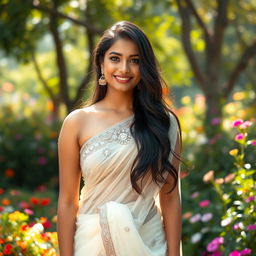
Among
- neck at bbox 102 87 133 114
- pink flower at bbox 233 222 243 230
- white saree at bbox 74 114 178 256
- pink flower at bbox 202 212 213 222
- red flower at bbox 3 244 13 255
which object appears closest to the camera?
white saree at bbox 74 114 178 256

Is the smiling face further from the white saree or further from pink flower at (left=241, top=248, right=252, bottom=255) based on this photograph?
pink flower at (left=241, top=248, right=252, bottom=255)

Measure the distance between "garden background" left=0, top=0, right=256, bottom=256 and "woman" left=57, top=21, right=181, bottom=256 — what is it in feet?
1.31

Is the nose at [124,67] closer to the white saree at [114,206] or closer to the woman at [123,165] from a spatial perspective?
the woman at [123,165]

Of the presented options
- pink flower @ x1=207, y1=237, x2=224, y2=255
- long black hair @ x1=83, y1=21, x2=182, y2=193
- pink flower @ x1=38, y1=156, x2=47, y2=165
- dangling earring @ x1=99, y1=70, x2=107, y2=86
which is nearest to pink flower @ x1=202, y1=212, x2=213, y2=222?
pink flower @ x1=207, y1=237, x2=224, y2=255

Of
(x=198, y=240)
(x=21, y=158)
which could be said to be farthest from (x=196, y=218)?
(x=21, y=158)

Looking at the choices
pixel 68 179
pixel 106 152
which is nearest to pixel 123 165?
pixel 106 152

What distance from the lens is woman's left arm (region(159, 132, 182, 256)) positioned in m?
3.06

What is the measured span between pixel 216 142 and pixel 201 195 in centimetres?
141

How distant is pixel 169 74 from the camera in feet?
35.7

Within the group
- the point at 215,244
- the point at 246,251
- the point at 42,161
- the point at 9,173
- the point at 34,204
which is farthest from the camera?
the point at 42,161

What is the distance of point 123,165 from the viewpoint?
2961 millimetres

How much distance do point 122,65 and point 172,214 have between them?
72cm

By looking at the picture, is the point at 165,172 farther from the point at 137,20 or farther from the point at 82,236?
the point at 137,20

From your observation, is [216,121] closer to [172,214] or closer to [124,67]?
[172,214]
